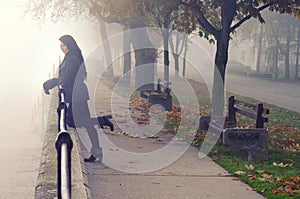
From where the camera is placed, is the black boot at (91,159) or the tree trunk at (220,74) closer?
the black boot at (91,159)

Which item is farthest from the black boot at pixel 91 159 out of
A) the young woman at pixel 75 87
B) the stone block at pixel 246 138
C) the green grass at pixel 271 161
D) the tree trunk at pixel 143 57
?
the tree trunk at pixel 143 57

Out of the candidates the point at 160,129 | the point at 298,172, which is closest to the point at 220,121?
the point at 160,129

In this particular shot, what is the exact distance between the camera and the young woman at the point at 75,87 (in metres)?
8.80

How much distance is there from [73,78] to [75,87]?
16cm

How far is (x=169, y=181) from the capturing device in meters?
8.21

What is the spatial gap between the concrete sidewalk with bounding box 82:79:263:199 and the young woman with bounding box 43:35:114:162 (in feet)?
2.09

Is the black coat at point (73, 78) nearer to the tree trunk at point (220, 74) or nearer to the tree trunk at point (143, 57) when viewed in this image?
the tree trunk at point (220, 74)

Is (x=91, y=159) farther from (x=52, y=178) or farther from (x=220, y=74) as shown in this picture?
(x=220, y=74)

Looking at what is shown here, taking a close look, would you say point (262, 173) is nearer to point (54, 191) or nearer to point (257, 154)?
point (257, 154)

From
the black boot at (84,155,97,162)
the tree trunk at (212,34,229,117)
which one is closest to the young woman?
the black boot at (84,155,97,162)

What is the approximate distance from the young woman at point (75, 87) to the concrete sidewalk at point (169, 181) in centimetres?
64

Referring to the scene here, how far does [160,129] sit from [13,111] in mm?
31805

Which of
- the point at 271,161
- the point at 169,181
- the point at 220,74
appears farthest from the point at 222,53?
the point at 169,181

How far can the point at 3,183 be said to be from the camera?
1709 cm
